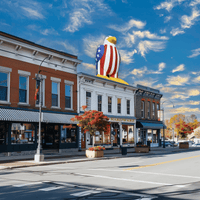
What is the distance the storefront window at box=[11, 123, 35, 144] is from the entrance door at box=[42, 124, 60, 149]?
3.03 metres

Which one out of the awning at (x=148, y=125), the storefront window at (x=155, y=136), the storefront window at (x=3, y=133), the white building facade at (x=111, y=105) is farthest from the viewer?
the storefront window at (x=155, y=136)

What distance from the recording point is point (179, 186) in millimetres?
9992

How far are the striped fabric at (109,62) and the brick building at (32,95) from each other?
779 cm

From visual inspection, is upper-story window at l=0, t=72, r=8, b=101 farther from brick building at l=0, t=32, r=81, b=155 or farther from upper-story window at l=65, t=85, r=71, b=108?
upper-story window at l=65, t=85, r=71, b=108

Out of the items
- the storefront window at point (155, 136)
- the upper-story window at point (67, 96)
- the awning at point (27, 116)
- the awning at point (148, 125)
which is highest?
the upper-story window at point (67, 96)

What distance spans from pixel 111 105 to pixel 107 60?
6.53 metres

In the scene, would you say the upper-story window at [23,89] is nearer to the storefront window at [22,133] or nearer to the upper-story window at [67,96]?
the storefront window at [22,133]

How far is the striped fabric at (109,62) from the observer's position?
3731 cm

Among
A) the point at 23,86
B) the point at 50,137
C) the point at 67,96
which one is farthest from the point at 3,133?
the point at 67,96

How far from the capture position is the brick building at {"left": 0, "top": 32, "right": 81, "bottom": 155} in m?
22.9

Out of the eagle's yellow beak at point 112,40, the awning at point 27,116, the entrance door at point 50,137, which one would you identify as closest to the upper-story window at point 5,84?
the awning at point 27,116

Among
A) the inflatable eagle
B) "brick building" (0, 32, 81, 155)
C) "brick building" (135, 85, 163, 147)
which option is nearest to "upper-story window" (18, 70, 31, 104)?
"brick building" (0, 32, 81, 155)

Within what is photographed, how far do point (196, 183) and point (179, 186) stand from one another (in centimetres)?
120

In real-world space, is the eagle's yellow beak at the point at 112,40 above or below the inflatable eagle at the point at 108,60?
above
